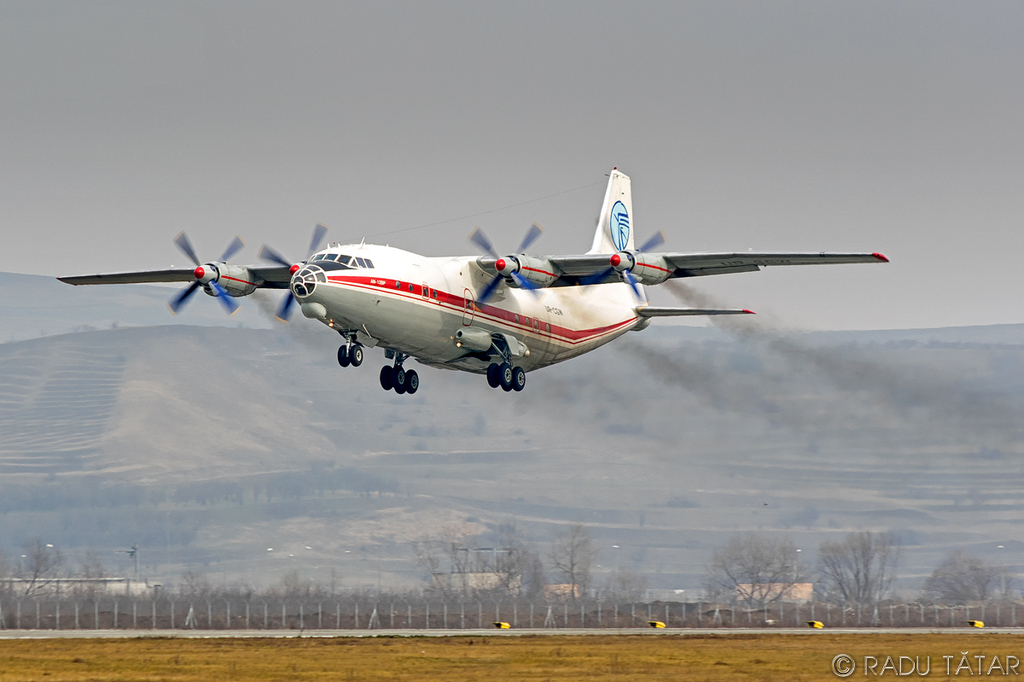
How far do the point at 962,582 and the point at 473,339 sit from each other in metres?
60.7

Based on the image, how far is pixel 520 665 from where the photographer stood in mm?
42094

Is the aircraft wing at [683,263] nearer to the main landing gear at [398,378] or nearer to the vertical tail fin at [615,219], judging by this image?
the main landing gear at [398,378]

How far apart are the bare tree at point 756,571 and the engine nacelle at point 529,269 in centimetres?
5633

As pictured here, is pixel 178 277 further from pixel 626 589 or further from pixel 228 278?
pixel 626 589

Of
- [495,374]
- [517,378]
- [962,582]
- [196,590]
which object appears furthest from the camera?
[962,582]

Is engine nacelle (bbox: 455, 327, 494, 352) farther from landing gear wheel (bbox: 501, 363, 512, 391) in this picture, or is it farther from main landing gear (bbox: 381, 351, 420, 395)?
main landing gear (bbox: 381, 351, 420, 395)

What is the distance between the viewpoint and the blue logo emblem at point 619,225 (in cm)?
5272

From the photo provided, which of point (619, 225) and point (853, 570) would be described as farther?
point (853, 570)

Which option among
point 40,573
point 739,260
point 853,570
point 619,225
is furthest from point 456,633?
point 40,573

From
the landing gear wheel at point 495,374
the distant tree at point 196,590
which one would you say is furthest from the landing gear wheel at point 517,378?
the distant tree at point 196,590

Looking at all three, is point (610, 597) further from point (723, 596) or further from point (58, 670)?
point (58, 670)

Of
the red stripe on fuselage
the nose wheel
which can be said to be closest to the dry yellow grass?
the nose wheel

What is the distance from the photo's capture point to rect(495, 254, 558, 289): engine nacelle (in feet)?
134

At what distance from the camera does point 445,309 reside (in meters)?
40.3
